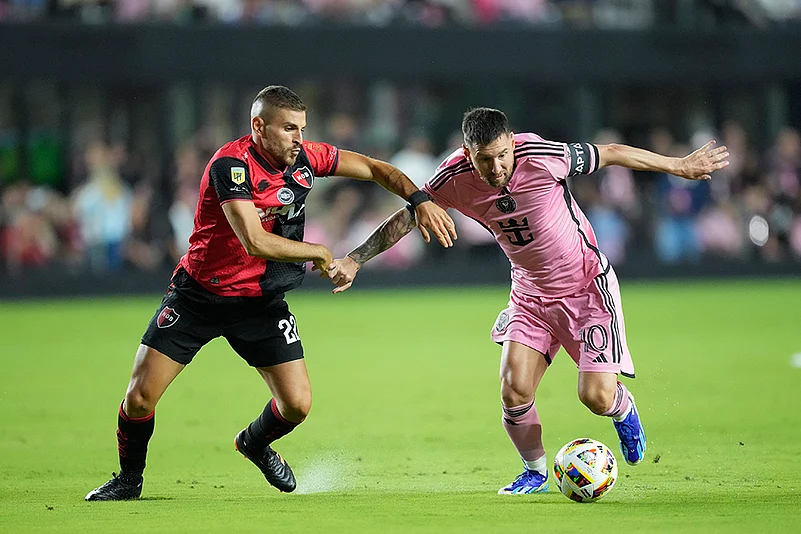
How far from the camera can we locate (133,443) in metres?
6.52

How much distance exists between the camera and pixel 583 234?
6.98 m

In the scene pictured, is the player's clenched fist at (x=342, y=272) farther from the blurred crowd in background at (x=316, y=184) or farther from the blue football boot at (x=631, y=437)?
the blurred crowd in background at (x=316, y=184)

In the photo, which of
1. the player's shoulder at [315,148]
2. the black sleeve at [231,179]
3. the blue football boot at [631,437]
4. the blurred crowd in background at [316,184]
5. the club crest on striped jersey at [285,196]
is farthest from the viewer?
the blurred crowd in background at [316,184]

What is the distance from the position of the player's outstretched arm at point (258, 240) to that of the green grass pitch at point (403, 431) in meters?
1.25

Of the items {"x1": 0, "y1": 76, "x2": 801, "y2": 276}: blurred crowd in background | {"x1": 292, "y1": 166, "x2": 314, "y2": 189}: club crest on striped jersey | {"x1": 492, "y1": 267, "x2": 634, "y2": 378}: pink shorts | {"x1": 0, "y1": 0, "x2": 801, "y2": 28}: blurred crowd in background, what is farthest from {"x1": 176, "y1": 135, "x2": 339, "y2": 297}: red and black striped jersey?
{"x1": 0, "y1": 0, "x2": 801, "y2": 28}: blurred crowd in background

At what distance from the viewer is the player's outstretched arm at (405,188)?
6.55m

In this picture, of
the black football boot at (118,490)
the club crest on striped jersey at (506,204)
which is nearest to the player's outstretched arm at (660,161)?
the club crest on striped jersey at (506,204)

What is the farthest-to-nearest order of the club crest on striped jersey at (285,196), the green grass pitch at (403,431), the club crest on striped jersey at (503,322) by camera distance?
the club crest on striped jersey at (503,322) → the club crest on striped jersey at (285,196) → the green grass pitch at (403,431)

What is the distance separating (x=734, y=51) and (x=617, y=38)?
2.20 m

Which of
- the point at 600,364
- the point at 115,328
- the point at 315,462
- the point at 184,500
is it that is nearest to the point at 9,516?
the point at 184,500

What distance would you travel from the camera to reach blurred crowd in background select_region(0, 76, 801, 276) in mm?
18688

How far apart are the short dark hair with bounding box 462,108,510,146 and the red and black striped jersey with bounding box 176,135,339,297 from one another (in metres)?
0.83

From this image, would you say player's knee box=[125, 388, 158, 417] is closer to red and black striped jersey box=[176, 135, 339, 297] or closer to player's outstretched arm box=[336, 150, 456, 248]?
red and black striped jersey box=[176, 135, 339, 297]

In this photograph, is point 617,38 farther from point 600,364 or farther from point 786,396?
point 600,364
